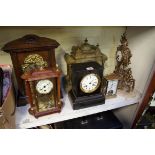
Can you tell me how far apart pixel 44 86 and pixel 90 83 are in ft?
0.77

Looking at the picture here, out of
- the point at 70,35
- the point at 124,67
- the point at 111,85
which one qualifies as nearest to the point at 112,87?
the point at 111,85

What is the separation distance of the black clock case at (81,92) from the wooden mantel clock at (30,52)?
115mm

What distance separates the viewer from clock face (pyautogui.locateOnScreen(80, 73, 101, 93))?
2.57 feet

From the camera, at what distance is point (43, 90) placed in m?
0.73

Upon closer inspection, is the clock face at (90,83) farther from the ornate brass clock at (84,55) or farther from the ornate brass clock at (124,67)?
the ornate brass clock at (124,67)

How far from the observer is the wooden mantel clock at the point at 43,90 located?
677mm

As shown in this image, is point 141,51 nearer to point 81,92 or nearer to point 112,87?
point 112,87

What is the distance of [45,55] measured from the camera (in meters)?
0.76
